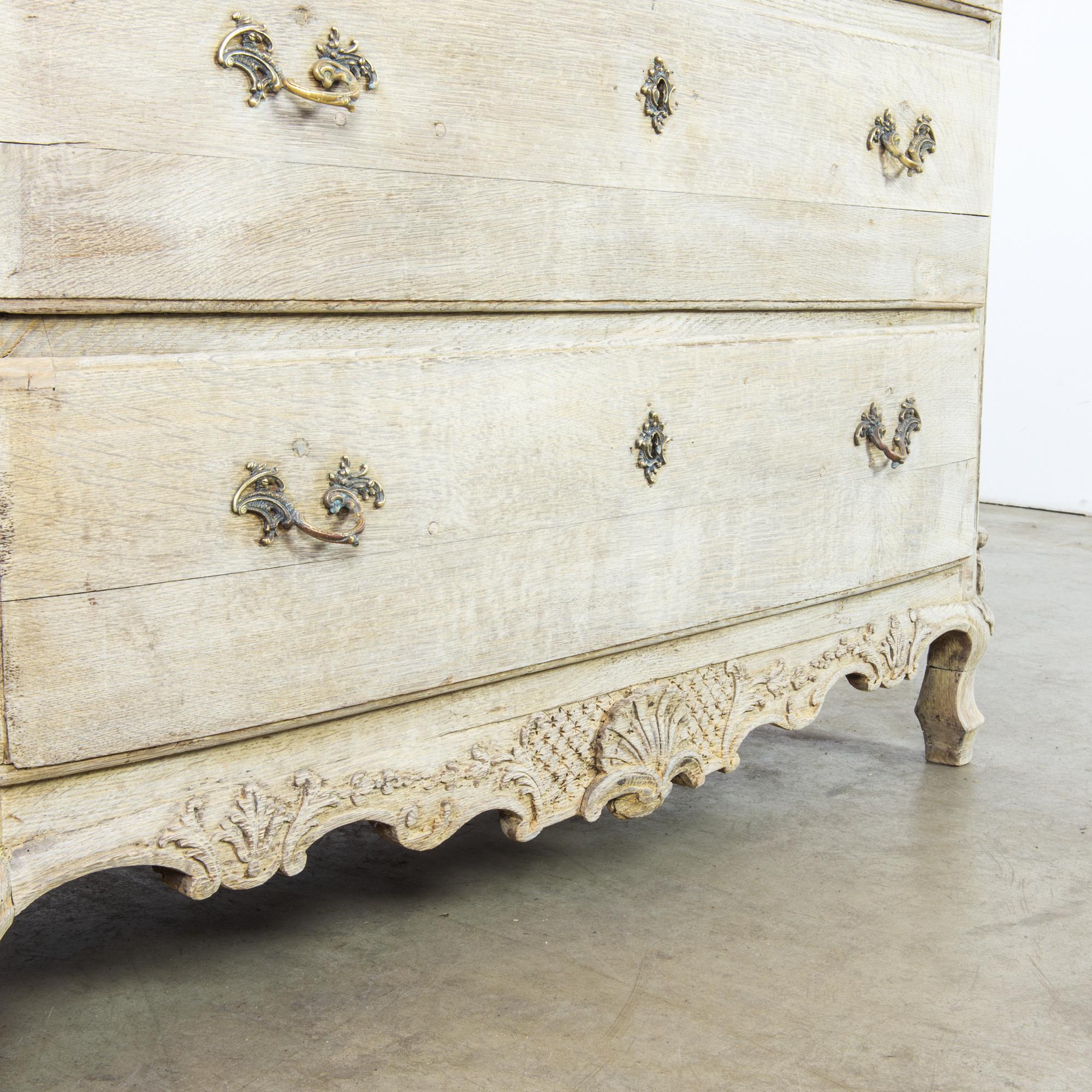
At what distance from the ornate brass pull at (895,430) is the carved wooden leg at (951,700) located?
0.45 m

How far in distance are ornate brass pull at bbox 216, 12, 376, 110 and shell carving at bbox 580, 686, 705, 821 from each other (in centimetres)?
76

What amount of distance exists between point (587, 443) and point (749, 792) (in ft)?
2.82

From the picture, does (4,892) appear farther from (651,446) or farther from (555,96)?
(555,96)

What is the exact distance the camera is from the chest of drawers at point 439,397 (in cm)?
116

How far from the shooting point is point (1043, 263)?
482 cm

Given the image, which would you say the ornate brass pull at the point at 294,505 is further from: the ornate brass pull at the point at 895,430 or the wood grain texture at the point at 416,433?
the ornate brass pull at the point at 895,430

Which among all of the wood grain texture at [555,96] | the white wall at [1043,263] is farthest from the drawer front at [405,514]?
the white wall at [1043,263]

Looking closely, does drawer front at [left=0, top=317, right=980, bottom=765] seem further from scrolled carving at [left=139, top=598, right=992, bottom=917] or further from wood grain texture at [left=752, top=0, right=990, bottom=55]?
wood grain texture at [left=752, top=0, right=990, bottom=55]

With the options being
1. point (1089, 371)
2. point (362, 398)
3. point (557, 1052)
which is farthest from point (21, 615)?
point (1089, 371)

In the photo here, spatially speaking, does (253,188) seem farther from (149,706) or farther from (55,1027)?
(55,1027)

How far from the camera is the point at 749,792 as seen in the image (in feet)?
7.06

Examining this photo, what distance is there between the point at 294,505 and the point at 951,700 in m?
1.34

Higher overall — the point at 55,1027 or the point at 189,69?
the point at 189,69

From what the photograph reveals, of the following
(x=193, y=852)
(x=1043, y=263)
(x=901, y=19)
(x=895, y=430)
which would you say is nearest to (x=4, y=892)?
(x=193, y=852)
